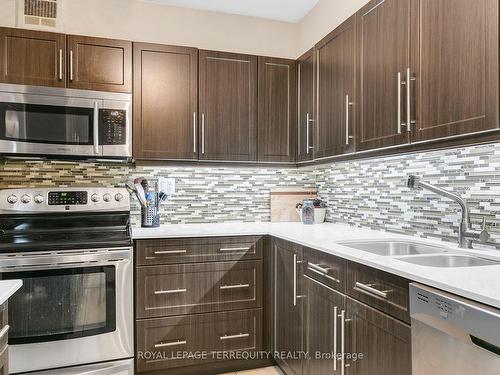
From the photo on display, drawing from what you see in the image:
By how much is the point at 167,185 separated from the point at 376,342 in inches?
73.7

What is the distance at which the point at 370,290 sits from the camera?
1.38 metres

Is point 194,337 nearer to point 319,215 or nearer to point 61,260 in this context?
point 61,260

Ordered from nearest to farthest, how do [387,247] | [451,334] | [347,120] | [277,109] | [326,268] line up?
[451,334], [326,268], [387,247], [347,120], [277,109]

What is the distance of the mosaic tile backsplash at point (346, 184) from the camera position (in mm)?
1673

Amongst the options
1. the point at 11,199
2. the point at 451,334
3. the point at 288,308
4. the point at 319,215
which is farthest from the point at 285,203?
the point at 451,334

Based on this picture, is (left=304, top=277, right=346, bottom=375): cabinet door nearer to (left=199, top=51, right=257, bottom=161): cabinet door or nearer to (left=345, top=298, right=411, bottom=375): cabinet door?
(left=345, top=298, right=411, bottom=375): cabinet door

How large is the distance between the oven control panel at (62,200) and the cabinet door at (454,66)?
181cm

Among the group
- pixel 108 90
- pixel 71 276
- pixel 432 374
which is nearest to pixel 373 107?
pixel 432 374

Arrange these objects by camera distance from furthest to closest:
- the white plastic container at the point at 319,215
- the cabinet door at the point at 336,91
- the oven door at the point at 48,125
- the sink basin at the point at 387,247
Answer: the white plastic container at the point at 319,215, the oven door at the point at 48,125, the cabinet door at the point at 336,91, the sink basin at the point at 387,247

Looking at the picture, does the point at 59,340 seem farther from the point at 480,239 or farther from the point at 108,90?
the point at 480,239

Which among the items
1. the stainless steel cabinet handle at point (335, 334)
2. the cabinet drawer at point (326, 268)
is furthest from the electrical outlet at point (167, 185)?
the stainless steel cabinet handle at point (335, 334)

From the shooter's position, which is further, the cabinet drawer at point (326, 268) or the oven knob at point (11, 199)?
the oven knob at point (11, 199)

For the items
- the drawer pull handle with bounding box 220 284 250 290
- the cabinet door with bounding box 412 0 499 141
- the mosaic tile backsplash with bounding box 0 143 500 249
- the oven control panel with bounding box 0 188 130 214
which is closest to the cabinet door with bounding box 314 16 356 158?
the mosaic tile backsplash with bounding box 0 143 500 249

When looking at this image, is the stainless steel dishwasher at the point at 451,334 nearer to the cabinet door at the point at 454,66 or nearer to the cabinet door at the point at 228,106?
the cabinet door at the point at 454,66
